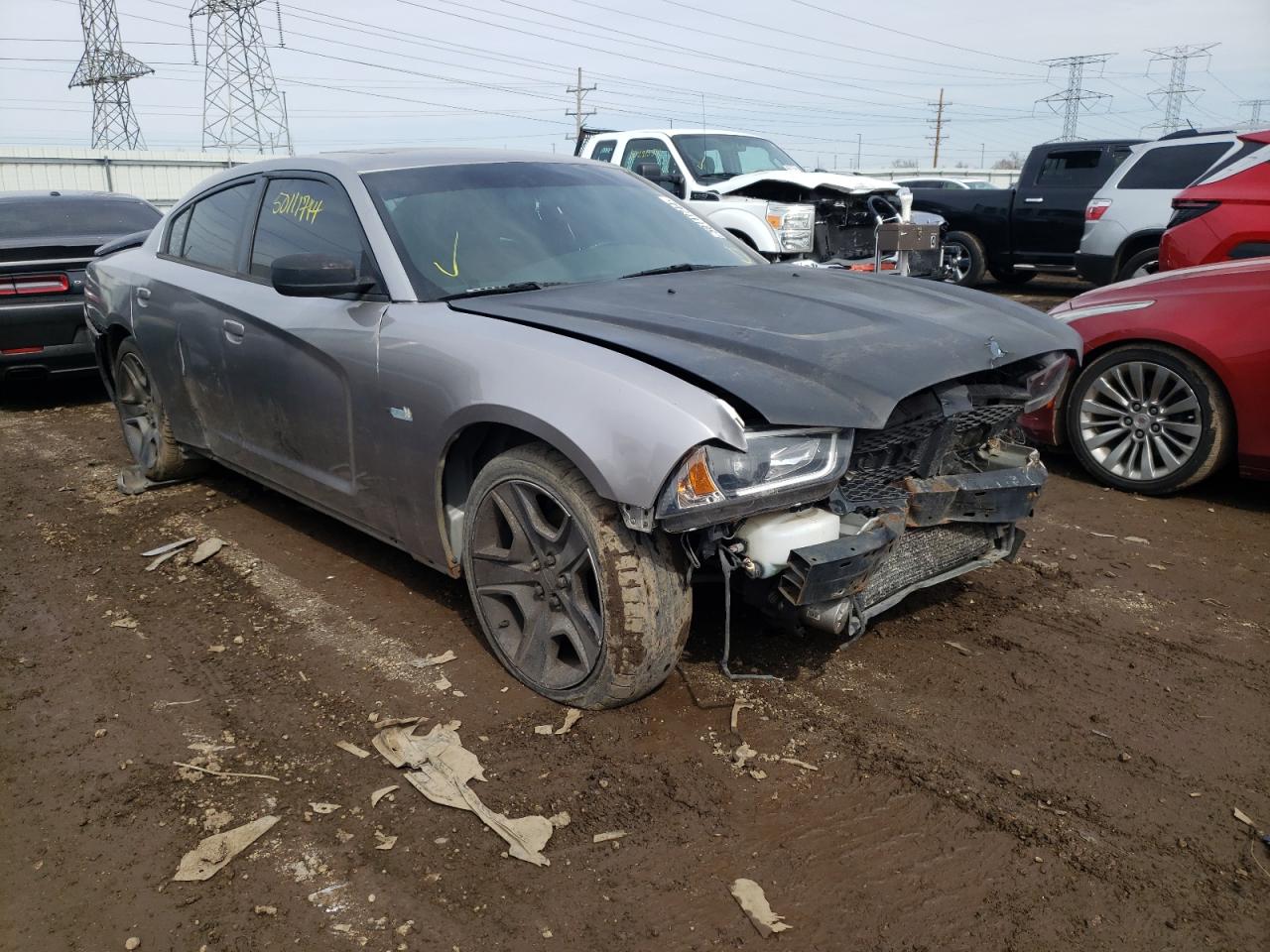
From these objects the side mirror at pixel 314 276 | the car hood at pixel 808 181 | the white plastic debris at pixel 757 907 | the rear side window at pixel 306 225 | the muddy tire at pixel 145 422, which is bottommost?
the white plastic debris at pixel 757 907

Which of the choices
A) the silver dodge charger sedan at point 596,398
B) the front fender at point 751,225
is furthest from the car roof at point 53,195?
the front fender at point 751,225

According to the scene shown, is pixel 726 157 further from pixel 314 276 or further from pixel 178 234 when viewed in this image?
pixel 314 276

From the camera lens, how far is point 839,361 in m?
2.90

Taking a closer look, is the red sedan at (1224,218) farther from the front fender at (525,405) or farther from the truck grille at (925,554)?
the front fender at (525,405)

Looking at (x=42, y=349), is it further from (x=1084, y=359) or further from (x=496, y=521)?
(x=1084, y=359)

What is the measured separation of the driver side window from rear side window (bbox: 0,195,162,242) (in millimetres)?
5097

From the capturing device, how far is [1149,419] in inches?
202

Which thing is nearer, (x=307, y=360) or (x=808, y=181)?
(x=307, y=360)

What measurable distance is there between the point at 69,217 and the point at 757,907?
8.43 m

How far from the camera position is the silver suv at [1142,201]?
418 inches

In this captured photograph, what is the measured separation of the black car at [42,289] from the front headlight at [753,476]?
22.2ft

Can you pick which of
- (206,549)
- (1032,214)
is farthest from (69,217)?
(1032,214)

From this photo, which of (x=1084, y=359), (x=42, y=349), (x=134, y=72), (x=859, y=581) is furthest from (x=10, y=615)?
(x=134, y=72)

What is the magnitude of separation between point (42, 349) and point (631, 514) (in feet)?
22.3
